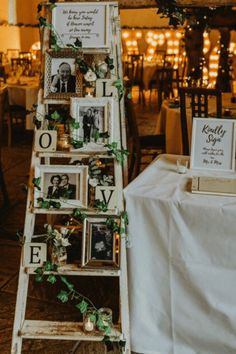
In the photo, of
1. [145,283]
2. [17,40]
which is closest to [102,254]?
[145,283]

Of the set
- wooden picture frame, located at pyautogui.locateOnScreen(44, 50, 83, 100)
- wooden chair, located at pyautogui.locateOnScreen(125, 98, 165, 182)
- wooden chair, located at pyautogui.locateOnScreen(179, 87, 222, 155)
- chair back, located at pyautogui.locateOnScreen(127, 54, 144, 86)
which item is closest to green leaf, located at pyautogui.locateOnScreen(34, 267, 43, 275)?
wooden picture frame, located at pyautogui.locateOnScreen(44, 50, 83, 100)

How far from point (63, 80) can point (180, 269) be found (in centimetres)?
95

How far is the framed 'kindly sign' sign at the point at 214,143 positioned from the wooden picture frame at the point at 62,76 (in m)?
0.59

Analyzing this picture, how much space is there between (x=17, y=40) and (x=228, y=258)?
1184cm

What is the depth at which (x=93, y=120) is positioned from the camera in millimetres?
2031

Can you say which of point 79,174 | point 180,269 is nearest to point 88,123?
point 79,174

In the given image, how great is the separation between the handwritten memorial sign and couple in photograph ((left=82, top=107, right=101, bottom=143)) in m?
0.29

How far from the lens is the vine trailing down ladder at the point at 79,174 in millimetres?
1993

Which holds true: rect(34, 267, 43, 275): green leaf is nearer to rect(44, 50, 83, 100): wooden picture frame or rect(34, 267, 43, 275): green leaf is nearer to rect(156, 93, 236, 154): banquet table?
rect(44, 50, 83, 100): wooden picture frame

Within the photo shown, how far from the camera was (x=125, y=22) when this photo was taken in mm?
14172

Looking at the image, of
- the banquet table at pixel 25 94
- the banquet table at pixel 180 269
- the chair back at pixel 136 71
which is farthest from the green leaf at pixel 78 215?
the chair back at pixel 136 71

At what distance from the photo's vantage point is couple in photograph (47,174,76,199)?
2.02m

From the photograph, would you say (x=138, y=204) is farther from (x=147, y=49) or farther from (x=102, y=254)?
(x=147, y=49)

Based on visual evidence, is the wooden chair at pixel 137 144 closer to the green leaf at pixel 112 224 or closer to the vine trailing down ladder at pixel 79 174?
the vine trailing down ladder at pixel 79 174
